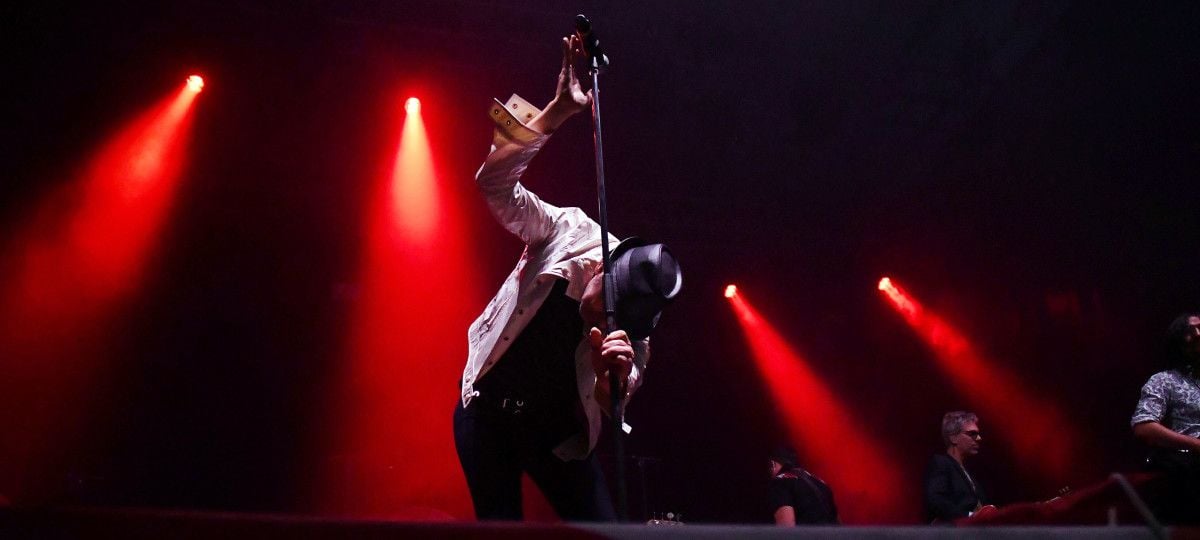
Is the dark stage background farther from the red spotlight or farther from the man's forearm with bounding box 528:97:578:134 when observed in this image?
the man's forearm with bounding box 528:97:578:134

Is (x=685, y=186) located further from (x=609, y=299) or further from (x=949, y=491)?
(x=609, y=299)

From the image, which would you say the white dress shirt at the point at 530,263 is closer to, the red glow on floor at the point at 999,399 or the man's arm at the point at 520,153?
the man's arm at the point at 520,153

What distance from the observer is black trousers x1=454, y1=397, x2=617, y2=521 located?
1.98 metres

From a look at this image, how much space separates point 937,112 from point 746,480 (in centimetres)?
484

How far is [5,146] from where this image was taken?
5.96 meters

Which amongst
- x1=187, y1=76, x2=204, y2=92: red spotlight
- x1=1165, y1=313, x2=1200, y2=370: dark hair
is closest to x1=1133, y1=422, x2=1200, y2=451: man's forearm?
x1=1165, y1=313, x2=1200, y2=370: dark hair

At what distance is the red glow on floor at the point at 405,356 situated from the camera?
703cm

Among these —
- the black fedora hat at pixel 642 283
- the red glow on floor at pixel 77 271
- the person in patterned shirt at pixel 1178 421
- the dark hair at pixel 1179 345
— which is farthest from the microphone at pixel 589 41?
the red glow on floor at pixel 77 271

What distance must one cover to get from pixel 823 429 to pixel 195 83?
7.89m

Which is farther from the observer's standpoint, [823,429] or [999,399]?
[823,429]

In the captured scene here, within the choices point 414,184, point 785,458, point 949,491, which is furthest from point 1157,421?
point 414,184

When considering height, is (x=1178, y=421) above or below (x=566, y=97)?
below

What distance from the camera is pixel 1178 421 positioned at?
321 centimetres

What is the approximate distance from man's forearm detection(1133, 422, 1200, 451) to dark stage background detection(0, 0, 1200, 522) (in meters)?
2.76
